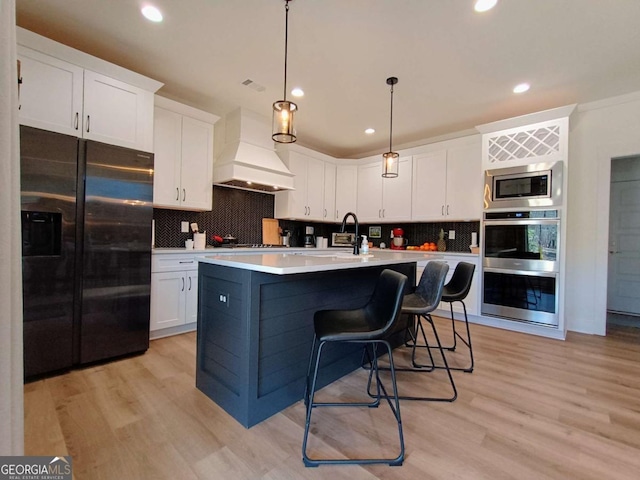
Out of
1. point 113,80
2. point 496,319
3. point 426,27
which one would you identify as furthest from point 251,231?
point 496,319

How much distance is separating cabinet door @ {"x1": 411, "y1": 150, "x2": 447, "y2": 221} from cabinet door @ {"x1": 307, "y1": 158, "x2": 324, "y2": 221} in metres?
1.53

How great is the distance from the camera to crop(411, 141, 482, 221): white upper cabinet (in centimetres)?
398

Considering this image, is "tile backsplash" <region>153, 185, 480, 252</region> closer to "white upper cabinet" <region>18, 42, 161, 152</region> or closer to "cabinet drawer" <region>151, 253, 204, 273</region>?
"cabinet drawer" <region>151, 253, 204, 273</region>

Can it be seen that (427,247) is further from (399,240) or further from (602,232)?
(602,232)

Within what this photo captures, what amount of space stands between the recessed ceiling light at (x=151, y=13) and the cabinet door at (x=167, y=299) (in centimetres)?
220

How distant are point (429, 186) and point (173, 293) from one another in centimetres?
381

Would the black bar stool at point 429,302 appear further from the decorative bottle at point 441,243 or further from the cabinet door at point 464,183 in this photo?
the decorative bottle at point 441,243

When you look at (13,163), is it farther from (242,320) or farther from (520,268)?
(520,268)

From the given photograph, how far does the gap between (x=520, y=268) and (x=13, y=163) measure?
4.27 meters

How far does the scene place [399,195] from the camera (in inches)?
187

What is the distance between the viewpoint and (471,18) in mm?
2139

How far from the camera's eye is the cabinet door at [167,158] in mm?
3131

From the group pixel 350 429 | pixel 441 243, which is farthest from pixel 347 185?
pixel 350 429

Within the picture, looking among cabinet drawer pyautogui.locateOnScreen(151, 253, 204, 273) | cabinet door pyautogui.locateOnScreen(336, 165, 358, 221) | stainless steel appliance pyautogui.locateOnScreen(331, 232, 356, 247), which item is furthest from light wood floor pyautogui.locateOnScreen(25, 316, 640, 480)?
cabinet door pyautogui.locateOnScreen(336, 165, 358, 221)
